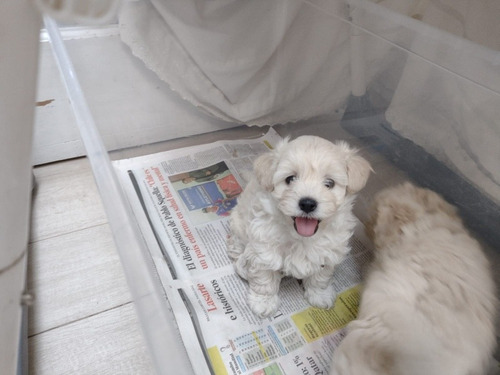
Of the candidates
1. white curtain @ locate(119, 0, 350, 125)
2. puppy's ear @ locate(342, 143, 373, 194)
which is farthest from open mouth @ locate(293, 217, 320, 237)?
white curtain @ locate(119, 0, 350, 125)

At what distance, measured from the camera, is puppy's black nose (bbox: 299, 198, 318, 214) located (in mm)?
790

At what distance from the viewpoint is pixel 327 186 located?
843 mm

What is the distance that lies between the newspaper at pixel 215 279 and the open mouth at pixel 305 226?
33 centimetres

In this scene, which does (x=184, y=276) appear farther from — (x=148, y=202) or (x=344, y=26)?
(x=344, y=26)

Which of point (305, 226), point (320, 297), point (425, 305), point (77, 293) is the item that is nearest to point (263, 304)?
point (320, 297)

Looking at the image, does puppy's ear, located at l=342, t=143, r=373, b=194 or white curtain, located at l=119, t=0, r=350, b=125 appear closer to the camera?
puppy's ear, located at l=342, t=143, r=373, b=194

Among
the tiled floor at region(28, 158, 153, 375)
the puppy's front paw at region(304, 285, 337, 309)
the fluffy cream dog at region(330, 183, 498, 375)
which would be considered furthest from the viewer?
the puppy's front paw at region(304, 285, 337, 309)

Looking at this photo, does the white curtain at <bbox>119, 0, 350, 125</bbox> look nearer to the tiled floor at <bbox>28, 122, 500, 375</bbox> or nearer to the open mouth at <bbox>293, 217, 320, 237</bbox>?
the tiled floor at <bbox>28, 122, 500, 375</bbox>

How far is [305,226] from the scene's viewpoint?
2.77 ft

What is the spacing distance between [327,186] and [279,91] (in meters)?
0.80

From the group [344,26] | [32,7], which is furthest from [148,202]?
[32,7]

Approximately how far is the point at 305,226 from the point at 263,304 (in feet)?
1.01

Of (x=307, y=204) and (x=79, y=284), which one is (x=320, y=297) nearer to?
(x=307, y=204)

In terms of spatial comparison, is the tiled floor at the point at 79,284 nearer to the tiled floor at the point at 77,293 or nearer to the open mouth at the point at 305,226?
the tiled floor at the point at 77,293
